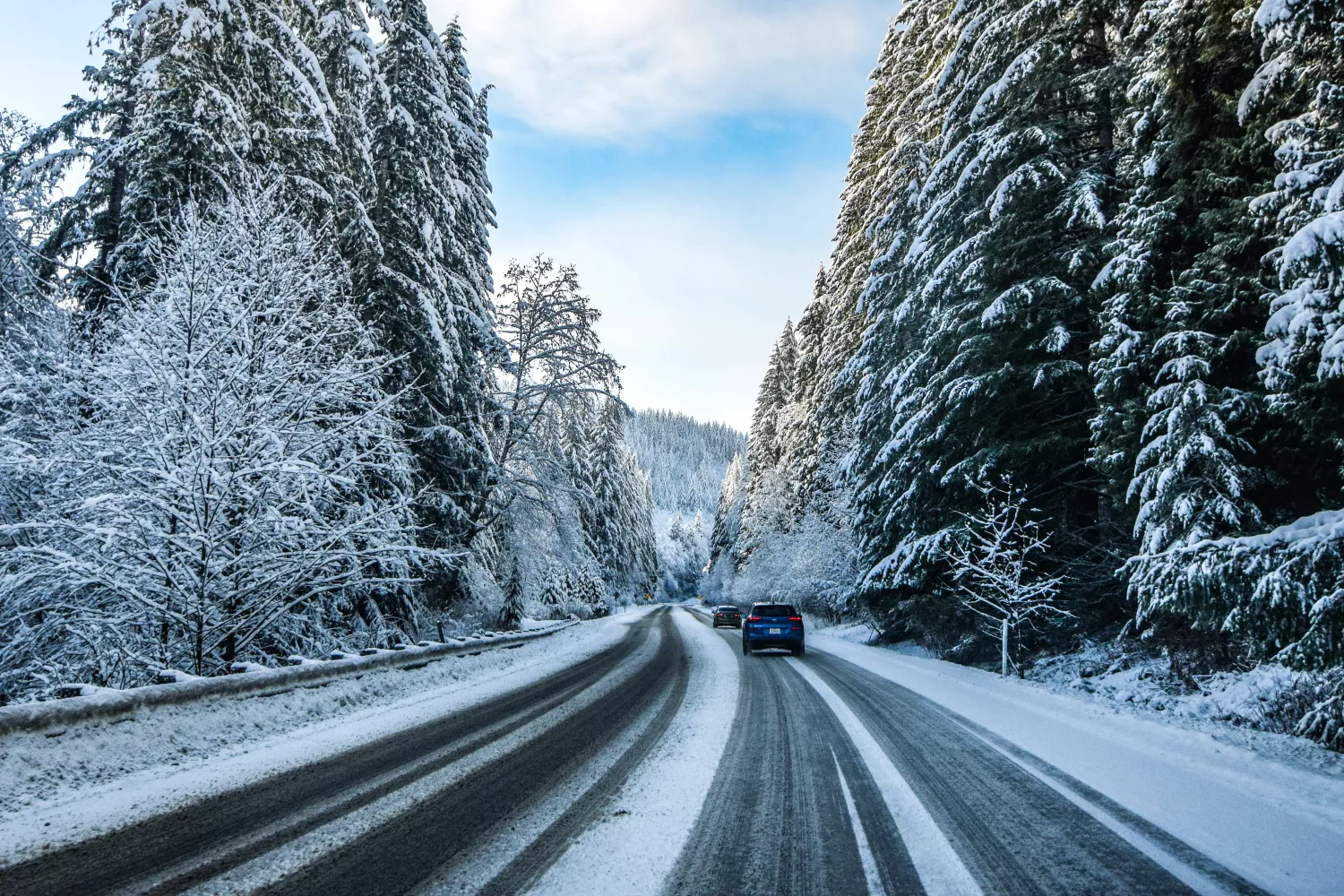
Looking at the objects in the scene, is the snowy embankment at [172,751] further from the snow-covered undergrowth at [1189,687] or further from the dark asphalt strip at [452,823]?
the snow-covered undergrowth at [1189,687]

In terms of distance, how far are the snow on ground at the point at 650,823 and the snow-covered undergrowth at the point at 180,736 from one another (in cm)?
310

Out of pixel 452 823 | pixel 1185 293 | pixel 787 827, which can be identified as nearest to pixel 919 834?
pixel 787 827

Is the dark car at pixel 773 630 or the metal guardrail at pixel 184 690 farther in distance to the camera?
the dark car at pixel 773 630

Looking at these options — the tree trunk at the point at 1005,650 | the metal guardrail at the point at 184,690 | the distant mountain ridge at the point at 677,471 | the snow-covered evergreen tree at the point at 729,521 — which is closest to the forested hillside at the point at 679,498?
the distant mountain ridge at the point at 677,471

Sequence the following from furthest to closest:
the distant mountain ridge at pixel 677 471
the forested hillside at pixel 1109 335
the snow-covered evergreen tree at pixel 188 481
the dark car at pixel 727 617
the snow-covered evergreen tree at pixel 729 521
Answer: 1. the distant mountain ridge at pixel 677 471
2. the snow-covered evergreen tree at pixel 729 521
3. the dark car at pixel 727 617
4. the snow-covered evergreen tree at pixel 188 481
5. the forested hillside at pixel 1109 335

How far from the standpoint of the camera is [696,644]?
20.1m

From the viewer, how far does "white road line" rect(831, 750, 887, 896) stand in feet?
10.6

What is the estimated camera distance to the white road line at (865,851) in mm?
3235

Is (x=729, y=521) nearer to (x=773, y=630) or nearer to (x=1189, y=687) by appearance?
(x=773, y=630)

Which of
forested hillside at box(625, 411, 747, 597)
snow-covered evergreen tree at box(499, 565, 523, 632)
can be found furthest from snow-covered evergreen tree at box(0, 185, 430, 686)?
forested hillside at box(625, 411, 747, 597)

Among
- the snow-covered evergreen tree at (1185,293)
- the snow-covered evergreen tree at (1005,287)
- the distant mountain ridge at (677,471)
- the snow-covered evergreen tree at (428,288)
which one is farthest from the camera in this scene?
the distant mountain ridge at (677,471)

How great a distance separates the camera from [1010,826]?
165 inches

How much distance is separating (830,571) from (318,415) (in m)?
22.4

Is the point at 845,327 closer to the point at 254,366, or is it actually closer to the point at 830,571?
the point at 830,571
